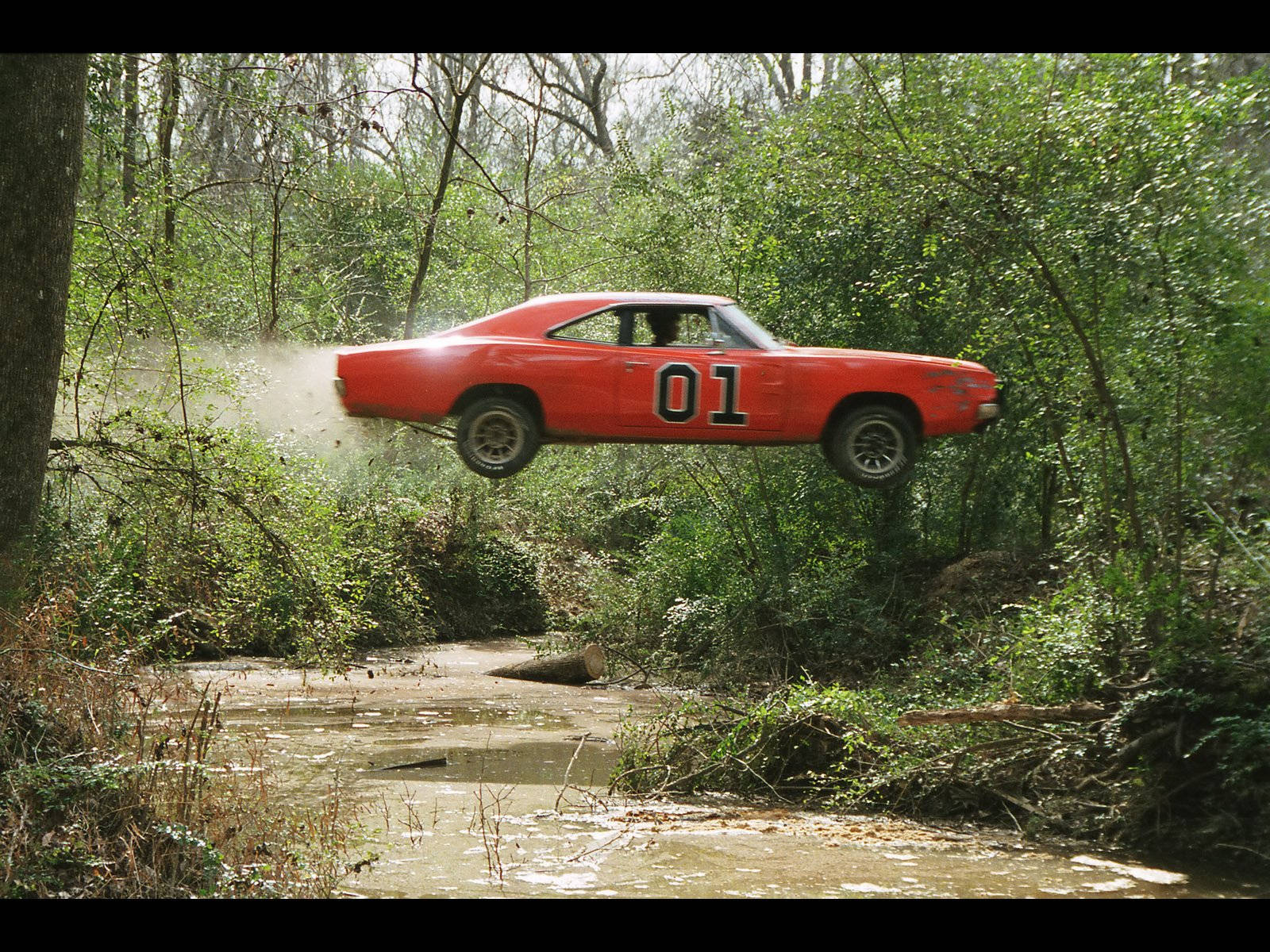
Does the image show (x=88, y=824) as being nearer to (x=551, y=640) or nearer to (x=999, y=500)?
(x=999, y=500)

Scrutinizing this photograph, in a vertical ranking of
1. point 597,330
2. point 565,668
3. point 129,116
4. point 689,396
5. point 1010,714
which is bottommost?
point 565,668

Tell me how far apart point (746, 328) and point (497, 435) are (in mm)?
712

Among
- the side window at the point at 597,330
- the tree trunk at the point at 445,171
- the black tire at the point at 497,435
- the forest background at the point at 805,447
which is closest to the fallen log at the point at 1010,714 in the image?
the forest background at the point at 805,447

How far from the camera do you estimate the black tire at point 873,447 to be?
3.30 metres

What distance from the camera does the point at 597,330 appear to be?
4.70m

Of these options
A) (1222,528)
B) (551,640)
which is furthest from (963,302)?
(551,640)

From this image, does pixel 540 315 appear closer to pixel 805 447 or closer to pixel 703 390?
pixel 703 390

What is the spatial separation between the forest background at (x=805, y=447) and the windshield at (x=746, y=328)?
1.47 meters

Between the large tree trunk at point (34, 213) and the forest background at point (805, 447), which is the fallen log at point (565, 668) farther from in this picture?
the large tree trunk at point (34, 213)

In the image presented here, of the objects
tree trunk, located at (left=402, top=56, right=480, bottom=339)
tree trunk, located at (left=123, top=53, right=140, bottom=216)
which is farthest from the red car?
tree trunk, located at (left=123, top=53, right=140, bottom=216)

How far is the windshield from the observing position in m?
3.24

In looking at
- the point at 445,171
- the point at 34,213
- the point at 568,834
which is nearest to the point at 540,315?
the point at 445,171

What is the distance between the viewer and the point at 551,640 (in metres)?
23.5
